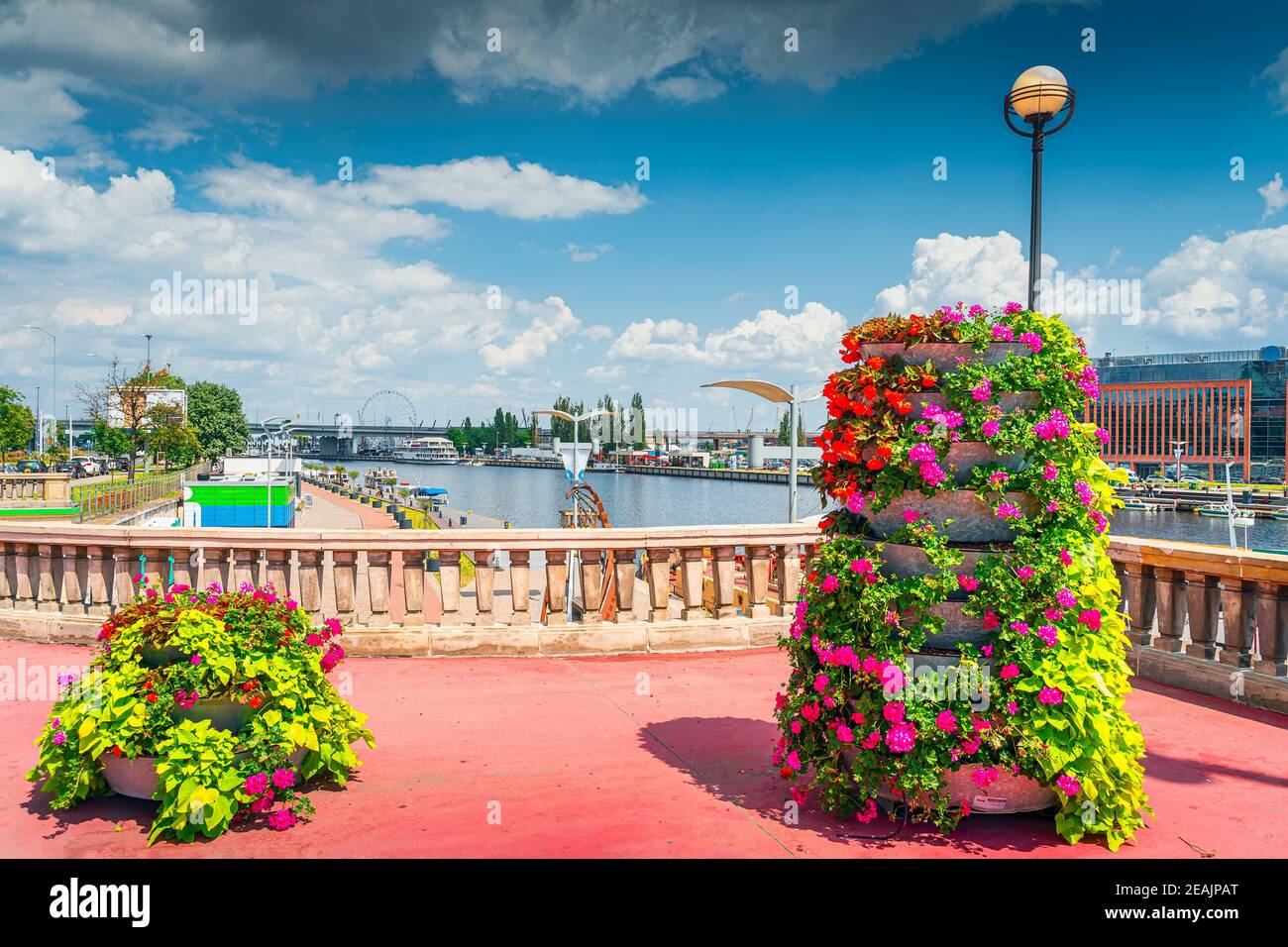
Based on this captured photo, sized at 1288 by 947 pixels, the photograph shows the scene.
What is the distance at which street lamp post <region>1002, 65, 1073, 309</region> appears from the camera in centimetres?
765

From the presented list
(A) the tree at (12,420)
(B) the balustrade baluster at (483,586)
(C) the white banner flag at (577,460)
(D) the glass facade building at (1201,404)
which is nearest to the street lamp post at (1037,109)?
(B) the balustrade baluster at (483,586)

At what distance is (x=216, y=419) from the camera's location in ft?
423

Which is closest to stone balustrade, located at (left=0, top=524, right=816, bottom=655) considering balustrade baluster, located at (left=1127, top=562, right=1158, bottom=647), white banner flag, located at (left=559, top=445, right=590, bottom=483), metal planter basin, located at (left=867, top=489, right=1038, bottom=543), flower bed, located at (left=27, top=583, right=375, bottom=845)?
balustrade baluster, located at (left=1127, top=562, right=1158, bottom=647)

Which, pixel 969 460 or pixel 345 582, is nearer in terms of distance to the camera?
pixel 969 460

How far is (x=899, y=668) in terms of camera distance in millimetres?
4578

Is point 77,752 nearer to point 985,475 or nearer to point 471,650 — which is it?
point 471,650

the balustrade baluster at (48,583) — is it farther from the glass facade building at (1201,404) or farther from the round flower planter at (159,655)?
the glass facade building at (1201,404)

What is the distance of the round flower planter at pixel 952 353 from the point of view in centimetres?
474

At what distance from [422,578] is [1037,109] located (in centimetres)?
692

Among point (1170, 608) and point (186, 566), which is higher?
point (186, 566)

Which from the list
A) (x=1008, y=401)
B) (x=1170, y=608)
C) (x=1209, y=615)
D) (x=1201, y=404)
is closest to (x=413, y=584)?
(x=1008, y=401)

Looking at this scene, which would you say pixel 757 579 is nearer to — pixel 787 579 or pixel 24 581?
pixel 787 579
